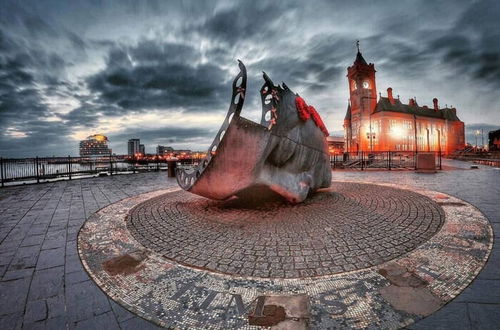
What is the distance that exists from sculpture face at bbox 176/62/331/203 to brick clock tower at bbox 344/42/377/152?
192 feet

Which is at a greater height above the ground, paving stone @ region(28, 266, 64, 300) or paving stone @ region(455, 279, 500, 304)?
paving stone @ region(28, 266, 64, 300)

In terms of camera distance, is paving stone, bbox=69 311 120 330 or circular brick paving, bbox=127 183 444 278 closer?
paving stone, bbox=69 311 120 330

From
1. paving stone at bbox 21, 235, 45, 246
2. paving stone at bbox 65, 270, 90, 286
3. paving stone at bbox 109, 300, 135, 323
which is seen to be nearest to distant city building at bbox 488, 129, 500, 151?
paving stone at bbox 109, 300, 135, 323

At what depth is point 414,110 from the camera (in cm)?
6694

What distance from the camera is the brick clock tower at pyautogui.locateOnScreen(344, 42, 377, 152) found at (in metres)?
57.7

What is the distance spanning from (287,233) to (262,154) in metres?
1.86

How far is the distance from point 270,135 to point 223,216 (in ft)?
7.31

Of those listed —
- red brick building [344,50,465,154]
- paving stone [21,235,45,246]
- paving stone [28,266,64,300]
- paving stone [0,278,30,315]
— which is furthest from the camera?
red brick building [344,50,465,154]

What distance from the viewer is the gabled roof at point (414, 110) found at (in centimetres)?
5953

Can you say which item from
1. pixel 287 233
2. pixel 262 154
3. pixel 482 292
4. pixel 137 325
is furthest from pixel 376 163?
pixel 137 325

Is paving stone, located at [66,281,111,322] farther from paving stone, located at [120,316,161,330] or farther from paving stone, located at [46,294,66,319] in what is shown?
paving stone, located at [120,316,161,330]

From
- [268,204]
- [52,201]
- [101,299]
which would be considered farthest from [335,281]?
[52,201]

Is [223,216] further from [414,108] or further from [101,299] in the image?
[414,108]

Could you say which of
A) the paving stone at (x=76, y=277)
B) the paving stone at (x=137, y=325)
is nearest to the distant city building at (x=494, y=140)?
the paving stone at (x=137, y=325)
